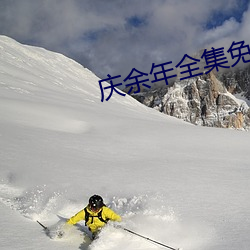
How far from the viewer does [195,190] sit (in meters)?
7.23

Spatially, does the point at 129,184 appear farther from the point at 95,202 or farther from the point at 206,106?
the point at 206,106

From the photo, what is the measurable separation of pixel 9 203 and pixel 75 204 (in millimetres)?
1467

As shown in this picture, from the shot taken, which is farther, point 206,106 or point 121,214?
point 206,106

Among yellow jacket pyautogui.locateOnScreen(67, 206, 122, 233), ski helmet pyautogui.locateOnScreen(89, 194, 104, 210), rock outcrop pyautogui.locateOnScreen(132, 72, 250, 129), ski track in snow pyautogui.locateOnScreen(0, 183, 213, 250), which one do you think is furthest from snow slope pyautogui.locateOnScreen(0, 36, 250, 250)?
rock outcrop pyautogui.locateOnScreen(132, 72, 250, 129)

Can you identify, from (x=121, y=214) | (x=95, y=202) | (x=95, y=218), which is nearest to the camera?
(x=95, y=202)

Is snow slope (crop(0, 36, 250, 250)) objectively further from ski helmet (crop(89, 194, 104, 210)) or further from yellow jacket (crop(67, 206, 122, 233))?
ski helmet (crop(89, 194, 104, 210))

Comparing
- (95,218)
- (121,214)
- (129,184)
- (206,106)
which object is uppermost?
(206,106)

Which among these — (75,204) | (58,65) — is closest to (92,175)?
(75,204)

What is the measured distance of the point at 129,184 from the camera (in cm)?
767

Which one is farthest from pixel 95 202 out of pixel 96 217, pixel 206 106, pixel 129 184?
pixel 206 106

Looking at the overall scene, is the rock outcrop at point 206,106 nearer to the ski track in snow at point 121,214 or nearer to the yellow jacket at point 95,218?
the ski track in snow at point 121,214

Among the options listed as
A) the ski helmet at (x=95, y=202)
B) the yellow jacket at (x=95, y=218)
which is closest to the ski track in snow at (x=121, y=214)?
the yellow jacket at (x=95, y=218)

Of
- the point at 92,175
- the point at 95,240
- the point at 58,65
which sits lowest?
the point at 95,240

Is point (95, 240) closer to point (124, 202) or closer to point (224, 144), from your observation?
point (124, 202)
